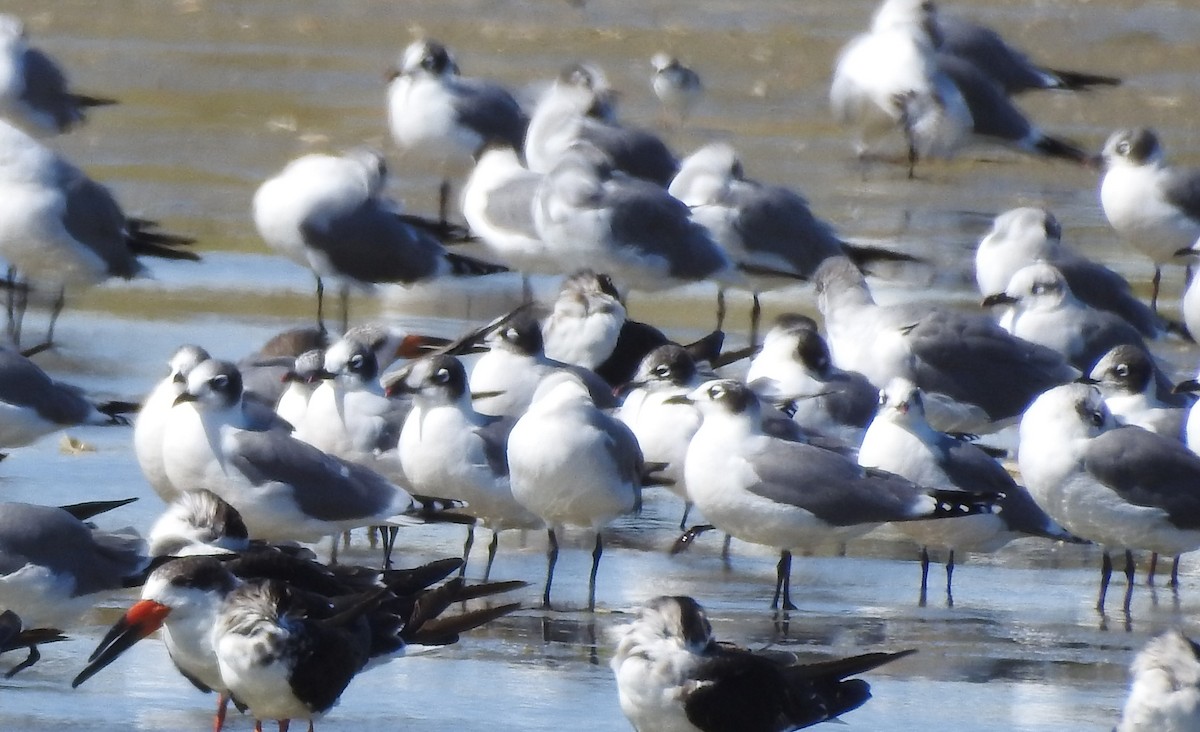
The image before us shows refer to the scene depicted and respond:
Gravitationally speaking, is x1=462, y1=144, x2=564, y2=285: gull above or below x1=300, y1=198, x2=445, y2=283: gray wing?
above

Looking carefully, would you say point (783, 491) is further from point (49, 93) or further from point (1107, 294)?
point (49, 93)

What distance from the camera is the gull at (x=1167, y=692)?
6.11 meters

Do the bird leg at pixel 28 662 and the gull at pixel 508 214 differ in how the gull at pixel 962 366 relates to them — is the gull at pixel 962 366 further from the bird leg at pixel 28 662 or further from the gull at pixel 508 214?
the bird leg at pixel 28 662

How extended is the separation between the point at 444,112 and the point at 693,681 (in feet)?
33.8

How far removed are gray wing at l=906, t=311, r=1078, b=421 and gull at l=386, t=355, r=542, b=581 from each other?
2.62 m

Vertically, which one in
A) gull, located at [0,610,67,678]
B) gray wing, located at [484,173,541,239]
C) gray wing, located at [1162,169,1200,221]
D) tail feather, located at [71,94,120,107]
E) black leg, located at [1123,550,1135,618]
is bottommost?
gull, located at [0,610,67,678]

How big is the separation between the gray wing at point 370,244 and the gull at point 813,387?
308 centimetres

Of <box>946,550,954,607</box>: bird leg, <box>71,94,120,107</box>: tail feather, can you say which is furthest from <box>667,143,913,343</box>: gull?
<box>71,94,120,107</box>: tail feather

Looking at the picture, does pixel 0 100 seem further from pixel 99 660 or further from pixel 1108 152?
pixel 99 660

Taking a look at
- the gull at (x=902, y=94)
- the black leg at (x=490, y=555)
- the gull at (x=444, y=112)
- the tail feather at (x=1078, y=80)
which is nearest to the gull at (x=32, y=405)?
the black leg at (x=490, y=555)

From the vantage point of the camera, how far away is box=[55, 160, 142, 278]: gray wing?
12.3 m

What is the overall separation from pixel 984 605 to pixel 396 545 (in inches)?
86.2

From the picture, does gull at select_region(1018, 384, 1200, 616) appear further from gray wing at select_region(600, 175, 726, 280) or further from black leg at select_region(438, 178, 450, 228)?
black leg at select_region(438, 178, 450, 228)

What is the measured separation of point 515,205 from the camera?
13.5 m
